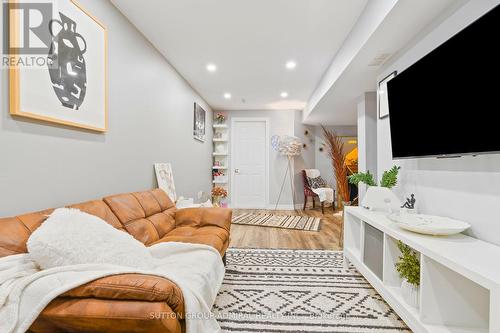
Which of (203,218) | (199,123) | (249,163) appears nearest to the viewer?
(203,218)

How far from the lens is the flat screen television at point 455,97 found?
1205 millimetres

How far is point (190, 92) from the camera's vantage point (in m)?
4.36

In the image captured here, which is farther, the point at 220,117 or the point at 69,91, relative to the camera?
the point at 220,117

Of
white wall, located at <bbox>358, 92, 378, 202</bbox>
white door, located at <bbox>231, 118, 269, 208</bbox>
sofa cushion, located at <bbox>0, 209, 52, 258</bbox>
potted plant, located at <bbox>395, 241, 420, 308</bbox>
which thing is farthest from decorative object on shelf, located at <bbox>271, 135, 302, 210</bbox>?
sofa cushion, located at <bbox>0, 209, 52, 258</bbox>

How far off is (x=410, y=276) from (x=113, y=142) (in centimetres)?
245

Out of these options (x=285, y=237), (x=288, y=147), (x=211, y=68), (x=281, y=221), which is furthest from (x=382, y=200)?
(x=288, y=147)

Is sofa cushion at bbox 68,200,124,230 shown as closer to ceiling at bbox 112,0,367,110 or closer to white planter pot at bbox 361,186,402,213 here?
ceiling at bbox 112,0,367,110

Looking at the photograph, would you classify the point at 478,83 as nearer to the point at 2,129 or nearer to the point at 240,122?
the point at 2,129

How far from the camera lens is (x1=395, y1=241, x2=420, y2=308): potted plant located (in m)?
1.46

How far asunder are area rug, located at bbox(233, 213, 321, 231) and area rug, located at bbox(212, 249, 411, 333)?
151 cm

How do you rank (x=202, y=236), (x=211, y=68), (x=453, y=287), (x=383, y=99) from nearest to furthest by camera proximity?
(x=453, y=287) < (x=202, y=236) < (x=383, y=99) < (x=211, y=68)

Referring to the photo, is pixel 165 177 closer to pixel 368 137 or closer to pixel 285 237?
pixel 285 237

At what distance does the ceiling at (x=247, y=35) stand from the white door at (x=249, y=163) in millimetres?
1968

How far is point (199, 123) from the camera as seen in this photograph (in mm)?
4824
